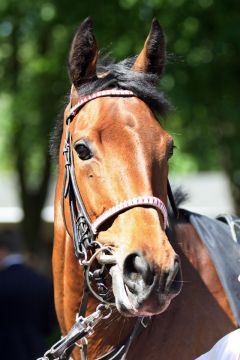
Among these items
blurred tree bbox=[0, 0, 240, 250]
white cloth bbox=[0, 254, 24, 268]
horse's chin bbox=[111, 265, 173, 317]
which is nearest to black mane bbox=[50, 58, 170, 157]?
horse's chin bbox=[111, 265, 173, 317]

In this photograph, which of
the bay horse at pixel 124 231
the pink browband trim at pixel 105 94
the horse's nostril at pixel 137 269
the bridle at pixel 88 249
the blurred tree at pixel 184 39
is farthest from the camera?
the blurred tree at pixel 184 39

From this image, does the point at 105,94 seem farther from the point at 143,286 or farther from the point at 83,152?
the point at 143,286

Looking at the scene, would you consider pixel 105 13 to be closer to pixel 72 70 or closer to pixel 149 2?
pixel 149 2

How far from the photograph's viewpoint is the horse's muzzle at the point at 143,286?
301 centimetres

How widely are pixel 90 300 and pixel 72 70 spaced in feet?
3.71

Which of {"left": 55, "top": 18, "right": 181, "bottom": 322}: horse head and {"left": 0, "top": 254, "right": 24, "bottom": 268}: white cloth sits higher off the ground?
{"left": 55, "top": 18, "right": 181, "bottom": 322}: horse head

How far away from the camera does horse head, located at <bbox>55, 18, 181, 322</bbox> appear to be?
3059 mm

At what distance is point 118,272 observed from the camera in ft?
10.3

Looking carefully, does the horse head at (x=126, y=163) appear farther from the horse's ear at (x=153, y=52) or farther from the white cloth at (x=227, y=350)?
the white cloth at (x=227, y=350)

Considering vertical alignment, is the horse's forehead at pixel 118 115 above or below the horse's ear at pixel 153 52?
below

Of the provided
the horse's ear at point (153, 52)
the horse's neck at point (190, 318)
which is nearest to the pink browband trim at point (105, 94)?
the horse's ear at point (153, 52)

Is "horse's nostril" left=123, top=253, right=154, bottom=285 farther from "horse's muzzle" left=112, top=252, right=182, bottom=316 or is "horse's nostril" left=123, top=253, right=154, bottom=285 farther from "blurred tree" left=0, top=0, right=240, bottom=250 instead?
"blurred tree" left=0, top=0, right=240, bottom=250

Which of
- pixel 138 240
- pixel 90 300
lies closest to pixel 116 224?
pixel 138 240

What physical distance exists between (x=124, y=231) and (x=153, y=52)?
3.67ft
